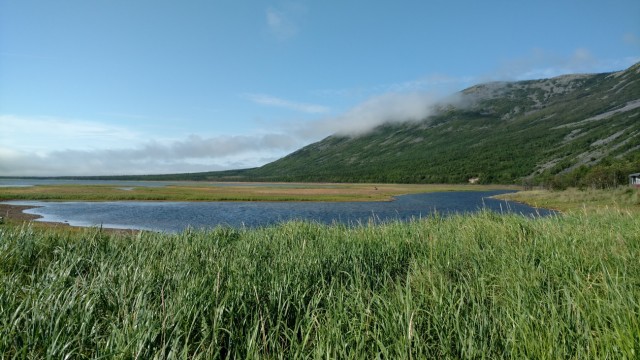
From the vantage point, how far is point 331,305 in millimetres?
4699

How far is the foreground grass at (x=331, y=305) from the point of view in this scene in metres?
3.52

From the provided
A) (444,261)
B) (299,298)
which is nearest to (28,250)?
(299,298)

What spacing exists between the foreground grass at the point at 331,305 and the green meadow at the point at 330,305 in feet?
0.08

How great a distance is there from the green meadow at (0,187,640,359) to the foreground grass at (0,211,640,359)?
25 mm

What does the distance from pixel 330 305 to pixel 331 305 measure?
0.14 metres

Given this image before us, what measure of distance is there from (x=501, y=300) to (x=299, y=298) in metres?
2.63

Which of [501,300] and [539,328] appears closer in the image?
[539,328]

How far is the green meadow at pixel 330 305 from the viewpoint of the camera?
3.51 meters

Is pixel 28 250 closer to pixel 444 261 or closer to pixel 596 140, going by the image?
pixel 444 261

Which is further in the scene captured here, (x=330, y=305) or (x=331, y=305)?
(x=331, y=305)

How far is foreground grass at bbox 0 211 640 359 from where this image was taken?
3.52 metres

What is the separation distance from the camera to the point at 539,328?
3.79 m

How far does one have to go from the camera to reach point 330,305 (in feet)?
15.0

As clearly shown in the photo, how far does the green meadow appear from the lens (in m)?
3.51
